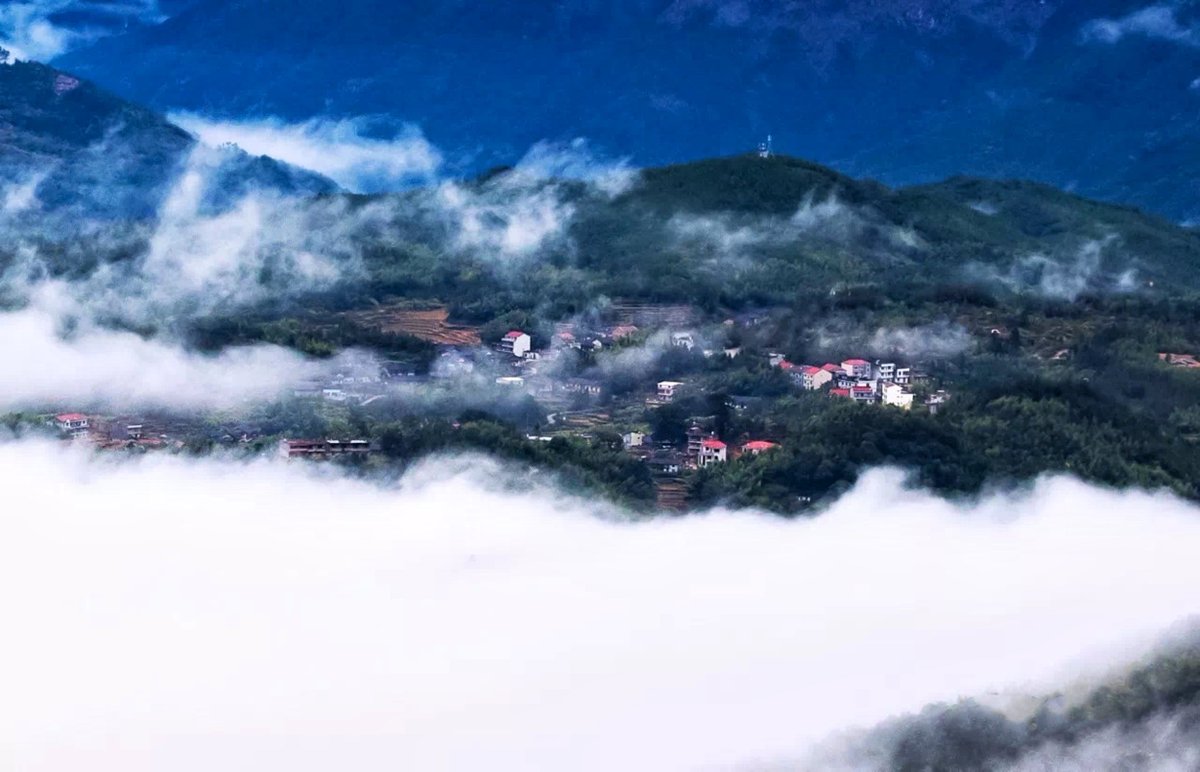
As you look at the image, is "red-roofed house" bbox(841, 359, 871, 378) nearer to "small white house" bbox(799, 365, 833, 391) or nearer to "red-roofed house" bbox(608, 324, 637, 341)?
"small white house" bbox(799, 365, 833, 391)

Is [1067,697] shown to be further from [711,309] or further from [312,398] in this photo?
[711,309]

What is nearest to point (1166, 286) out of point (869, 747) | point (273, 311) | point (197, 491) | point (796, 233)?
point (796, 233)

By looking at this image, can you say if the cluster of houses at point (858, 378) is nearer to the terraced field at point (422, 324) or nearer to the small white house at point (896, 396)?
the small white house at point (896, 396)

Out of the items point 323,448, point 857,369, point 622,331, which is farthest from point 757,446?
point 622,331

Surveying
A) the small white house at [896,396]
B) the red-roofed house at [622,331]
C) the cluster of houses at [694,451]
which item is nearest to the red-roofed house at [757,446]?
the cluster of houses at [694,451]

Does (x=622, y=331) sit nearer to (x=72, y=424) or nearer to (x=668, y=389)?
(x=668, y=389)

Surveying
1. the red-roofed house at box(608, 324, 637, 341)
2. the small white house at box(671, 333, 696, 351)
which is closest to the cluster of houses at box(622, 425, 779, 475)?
the small white house at box(671, 333, 696, 351)
